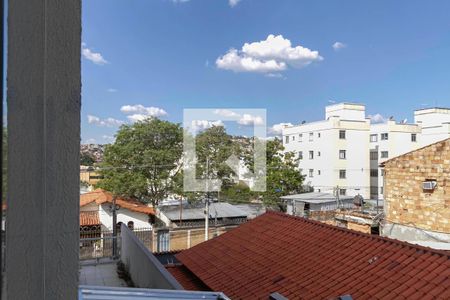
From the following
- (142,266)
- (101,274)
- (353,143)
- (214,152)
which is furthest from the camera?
(353,143)

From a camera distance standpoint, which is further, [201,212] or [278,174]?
[278,174]

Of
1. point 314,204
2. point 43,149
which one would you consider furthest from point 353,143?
point 43,149

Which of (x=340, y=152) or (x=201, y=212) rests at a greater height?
(x=340, y=152)

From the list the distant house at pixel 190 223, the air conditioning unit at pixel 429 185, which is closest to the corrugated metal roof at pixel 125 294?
the air conditioning unit at pixel 429 185

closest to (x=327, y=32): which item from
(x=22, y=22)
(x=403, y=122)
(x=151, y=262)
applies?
(x=403, y=122)

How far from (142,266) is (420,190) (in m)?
7.00

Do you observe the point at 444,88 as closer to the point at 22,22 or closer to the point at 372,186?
the point at 372,186

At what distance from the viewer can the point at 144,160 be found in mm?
14633

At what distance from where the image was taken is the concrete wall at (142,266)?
228cm

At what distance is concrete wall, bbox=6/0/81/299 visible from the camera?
0.54 m

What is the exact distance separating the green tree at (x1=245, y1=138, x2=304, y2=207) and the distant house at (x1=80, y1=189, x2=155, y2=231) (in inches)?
195

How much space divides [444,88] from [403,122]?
5082 mm

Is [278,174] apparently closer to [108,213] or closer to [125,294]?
[108,213]

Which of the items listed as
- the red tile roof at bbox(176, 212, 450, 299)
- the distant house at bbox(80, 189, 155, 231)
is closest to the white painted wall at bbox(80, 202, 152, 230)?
the distant house at bbox(80, 189, 155, 231)
